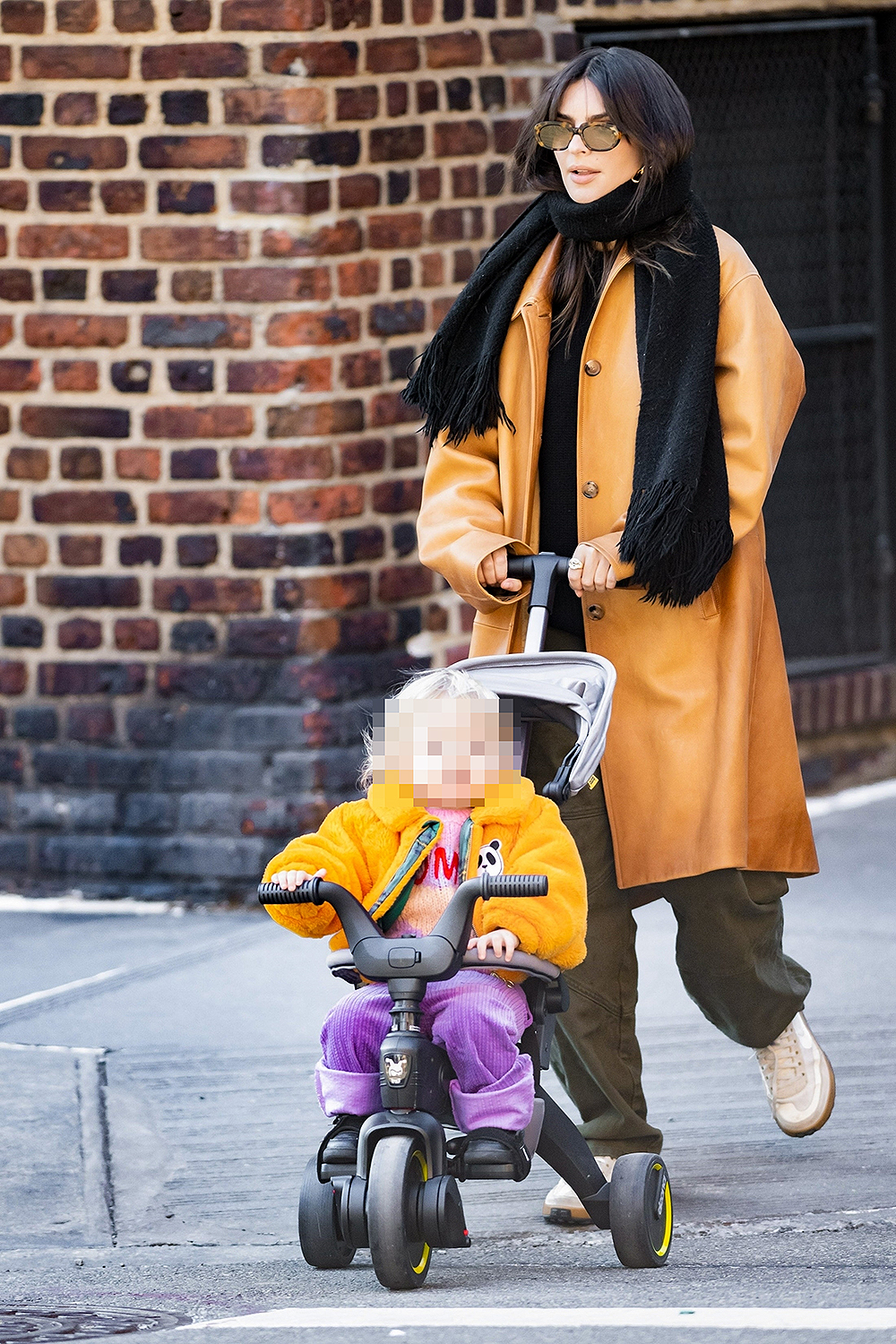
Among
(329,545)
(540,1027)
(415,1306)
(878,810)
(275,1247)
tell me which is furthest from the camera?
(878,810)

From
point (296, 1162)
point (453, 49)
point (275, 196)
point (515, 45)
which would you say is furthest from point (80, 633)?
point (296, 1162)

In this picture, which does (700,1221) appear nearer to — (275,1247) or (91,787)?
(275,1247)

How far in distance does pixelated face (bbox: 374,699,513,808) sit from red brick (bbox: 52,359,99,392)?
3227mm

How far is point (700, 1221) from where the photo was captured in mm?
4090

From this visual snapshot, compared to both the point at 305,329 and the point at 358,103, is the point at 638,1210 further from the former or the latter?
the point at 358,103

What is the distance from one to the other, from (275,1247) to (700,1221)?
0.83m

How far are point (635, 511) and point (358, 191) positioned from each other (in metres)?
2.87

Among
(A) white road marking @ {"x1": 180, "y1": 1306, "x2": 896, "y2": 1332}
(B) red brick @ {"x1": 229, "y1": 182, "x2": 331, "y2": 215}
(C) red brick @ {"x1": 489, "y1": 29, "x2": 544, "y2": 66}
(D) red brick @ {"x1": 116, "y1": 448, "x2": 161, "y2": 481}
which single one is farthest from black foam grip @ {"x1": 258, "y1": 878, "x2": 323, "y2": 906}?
(C) red brick @ {"x1": 489, "y1": 29, "x2": 544, "y2": 66}

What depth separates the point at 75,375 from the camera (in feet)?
21.6

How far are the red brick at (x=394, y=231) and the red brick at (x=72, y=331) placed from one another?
2.70 feet

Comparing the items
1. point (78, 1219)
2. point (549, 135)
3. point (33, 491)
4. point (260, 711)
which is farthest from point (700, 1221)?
point (33, 491)

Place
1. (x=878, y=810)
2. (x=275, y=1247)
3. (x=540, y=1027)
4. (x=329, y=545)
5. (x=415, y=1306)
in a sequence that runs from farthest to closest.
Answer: (x=878, y=810)
(x=329, y=545)
(x=275, y=1247)
(x=540, y=1027)
(x=415, y=1306)

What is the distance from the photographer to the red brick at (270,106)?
6340 mm

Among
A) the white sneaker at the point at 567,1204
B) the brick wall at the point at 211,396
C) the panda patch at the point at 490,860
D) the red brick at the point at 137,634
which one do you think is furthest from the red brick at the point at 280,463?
the panda patch at the point at 490,860
